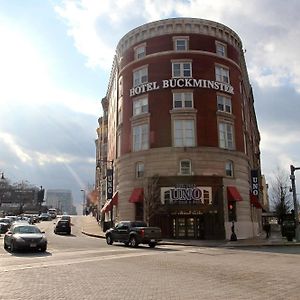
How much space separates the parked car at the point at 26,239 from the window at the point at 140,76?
27.2m

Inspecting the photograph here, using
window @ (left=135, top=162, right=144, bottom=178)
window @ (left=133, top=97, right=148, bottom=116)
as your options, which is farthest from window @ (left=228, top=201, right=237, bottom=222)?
window @ (left=133, top=97, right=148, bottom=116)

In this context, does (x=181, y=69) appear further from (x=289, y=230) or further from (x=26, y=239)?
(x=26, y=239)

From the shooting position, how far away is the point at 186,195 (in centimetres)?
4181

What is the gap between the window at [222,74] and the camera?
47406 millimetres

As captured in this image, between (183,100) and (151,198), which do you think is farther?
(183,100)

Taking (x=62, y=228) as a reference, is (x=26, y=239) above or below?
below

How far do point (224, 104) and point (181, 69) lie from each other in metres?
6.15

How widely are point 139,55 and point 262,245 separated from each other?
2628cm

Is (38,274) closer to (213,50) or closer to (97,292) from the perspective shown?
(97,292)

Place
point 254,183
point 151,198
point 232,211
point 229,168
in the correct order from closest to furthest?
1. point 151,198
2. point 232,211
3. point 229,168
4. point 254,183

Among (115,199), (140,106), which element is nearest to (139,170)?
(115,199)

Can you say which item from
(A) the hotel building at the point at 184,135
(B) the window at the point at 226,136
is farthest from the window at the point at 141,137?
(B) the window at the point at 226,136

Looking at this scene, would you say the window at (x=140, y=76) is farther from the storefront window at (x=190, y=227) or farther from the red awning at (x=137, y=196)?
the storefront window at (x=190, y=227)

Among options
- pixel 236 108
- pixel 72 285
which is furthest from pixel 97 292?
pixel 236 108
